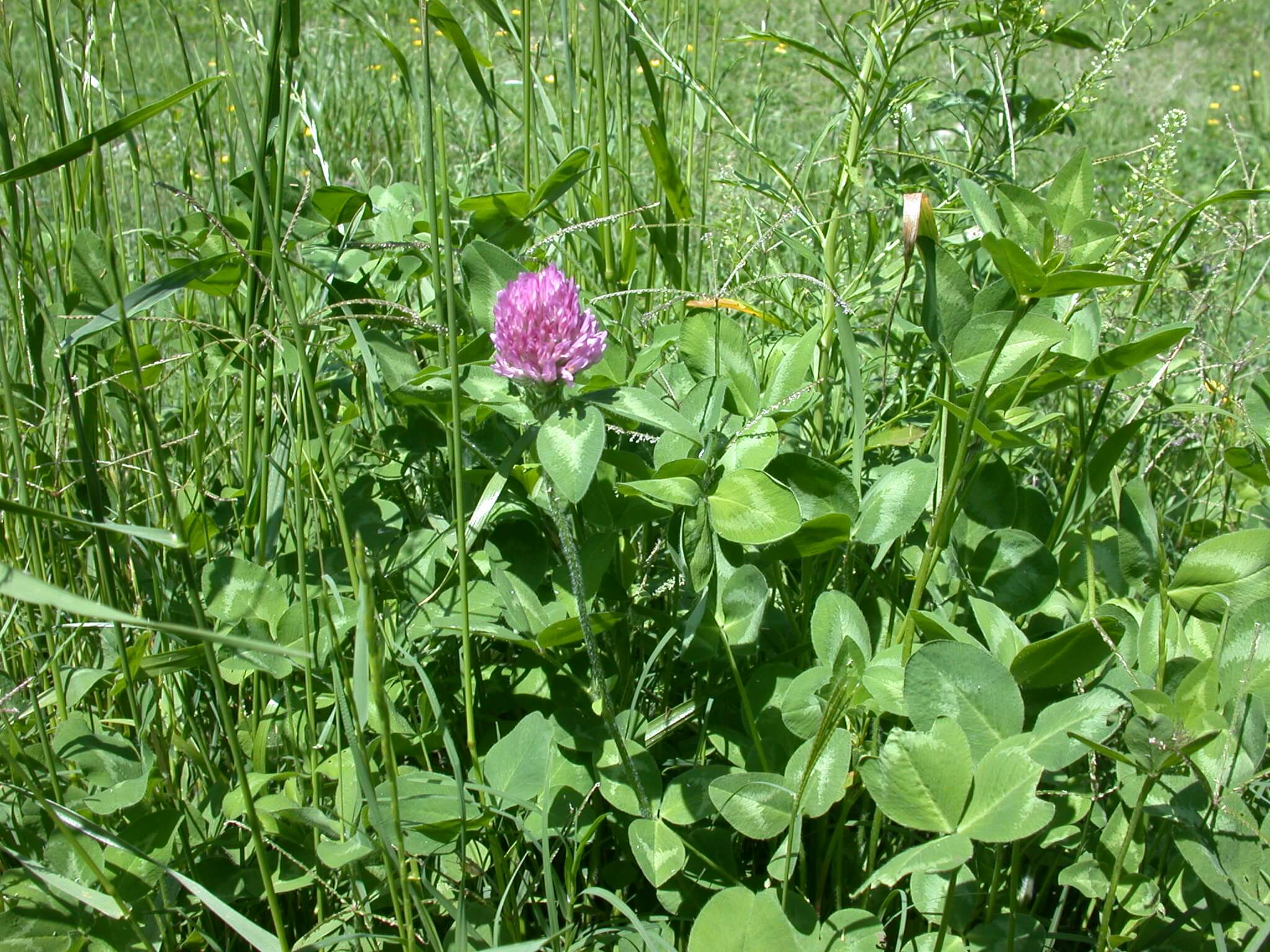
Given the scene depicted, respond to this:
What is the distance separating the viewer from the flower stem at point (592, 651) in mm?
814

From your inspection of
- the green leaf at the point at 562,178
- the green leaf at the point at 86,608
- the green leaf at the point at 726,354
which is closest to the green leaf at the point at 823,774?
the green leaf at the point at 726,354

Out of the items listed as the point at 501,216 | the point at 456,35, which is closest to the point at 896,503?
the point at 501,216

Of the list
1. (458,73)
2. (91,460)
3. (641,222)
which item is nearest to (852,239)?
(641,222)

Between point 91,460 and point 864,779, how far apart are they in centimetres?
64

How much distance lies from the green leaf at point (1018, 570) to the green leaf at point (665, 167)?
554 mm

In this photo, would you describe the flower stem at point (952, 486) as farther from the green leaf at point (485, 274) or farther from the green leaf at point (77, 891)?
the green leaf at point (77, 891)

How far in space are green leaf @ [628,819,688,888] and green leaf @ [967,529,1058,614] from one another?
389 mm

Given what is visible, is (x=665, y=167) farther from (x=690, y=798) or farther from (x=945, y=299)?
(x=690, y=798)

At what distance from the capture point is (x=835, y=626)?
97 centimetres

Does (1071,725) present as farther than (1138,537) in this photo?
No

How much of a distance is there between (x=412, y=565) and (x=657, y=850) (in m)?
0.38

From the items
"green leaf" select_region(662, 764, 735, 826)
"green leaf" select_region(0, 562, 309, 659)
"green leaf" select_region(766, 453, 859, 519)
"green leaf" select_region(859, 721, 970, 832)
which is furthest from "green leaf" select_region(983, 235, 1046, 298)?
"green leaf" select_region(0, 562, 309, 659)

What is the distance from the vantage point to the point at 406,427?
1.14 m

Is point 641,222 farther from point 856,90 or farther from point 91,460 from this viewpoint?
point 91,460
